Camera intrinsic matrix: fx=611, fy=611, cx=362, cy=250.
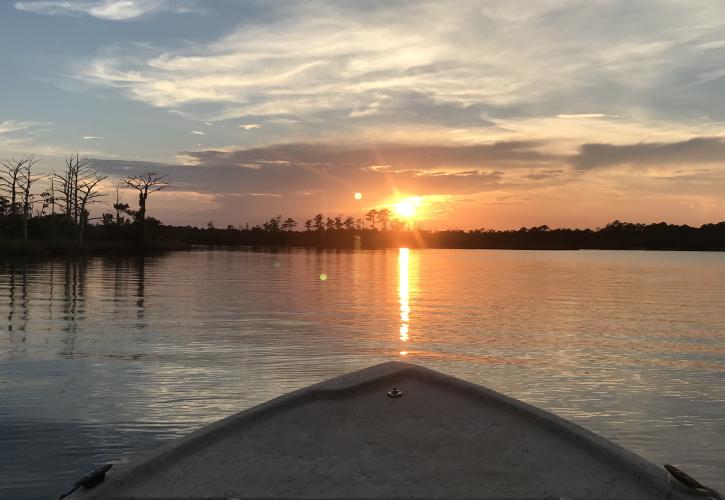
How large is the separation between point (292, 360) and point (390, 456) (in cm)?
758

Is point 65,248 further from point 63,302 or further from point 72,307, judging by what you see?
point 72,307

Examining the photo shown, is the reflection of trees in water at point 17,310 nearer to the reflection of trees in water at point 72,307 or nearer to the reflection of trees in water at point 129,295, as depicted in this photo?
the reflection of trees in water at point 72,307

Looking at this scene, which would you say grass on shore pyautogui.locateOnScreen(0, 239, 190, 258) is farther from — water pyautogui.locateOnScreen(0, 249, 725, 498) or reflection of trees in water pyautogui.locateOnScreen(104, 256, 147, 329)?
water pyautogui.locateOnScreen(0, 249, 725, 498)

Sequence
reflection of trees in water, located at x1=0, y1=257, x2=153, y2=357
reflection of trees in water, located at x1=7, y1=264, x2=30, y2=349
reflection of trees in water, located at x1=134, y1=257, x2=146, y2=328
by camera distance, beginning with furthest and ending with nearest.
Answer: reflection of trees in water, located at x1=134, y1=257, x2=146, y2=328, reflection of trees in water, located at x1=0, y1=257, x2=153, y2=357, reflection of trees in water, located at x1=7, y1=264, x2=30, y2=349

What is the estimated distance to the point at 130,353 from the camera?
484 inches

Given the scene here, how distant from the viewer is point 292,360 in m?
11.9

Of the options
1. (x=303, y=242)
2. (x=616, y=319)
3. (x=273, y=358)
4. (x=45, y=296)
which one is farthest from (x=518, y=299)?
(x=303, y=242)

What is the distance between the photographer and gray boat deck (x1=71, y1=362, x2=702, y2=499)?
3.98 m

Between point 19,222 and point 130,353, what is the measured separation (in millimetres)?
67511

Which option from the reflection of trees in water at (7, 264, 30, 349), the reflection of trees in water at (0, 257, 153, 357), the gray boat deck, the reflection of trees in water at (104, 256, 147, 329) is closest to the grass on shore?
the reflection of trees in water at (0, 257, 153, 357)

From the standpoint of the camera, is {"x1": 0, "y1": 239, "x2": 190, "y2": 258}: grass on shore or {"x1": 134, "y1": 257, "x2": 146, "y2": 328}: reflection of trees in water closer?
{"x1": 134, "y1": 257, "x2": 146, "y2": 328}: reflection of trees in water

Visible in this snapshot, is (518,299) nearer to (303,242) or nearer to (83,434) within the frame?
(83,434)

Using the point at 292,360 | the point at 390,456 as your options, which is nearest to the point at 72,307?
the point at 292,360

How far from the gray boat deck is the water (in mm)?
2067
